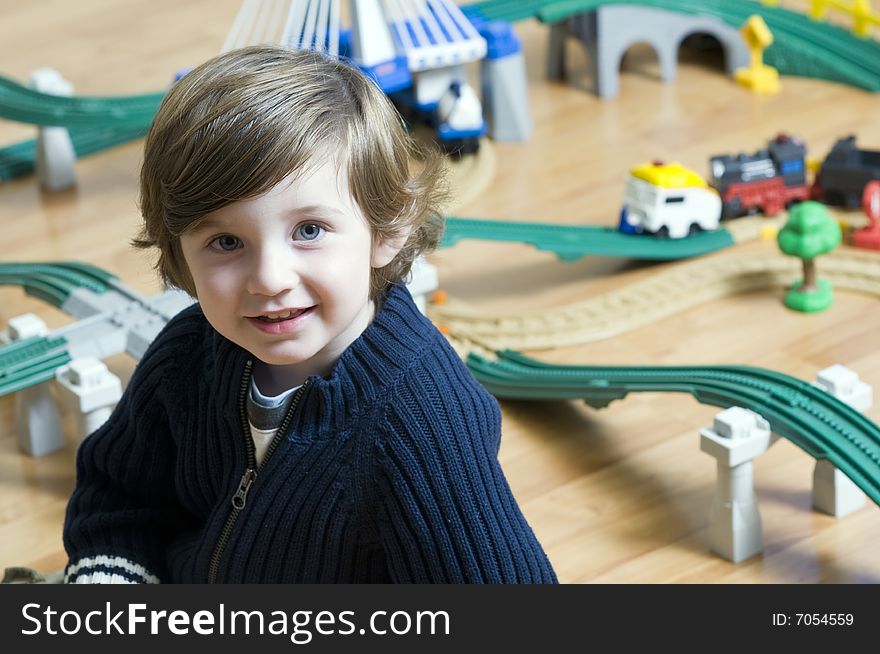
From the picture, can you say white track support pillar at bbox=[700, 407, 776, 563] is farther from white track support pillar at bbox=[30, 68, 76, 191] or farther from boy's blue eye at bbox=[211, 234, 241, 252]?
white track support pillar at bbox=[30, 68, 76, 191]

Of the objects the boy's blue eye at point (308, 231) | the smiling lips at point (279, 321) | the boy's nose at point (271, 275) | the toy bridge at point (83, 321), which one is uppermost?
the boy's blue eye at point (308, 231)

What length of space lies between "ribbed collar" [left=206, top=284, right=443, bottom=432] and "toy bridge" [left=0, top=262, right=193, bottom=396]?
0.63 m

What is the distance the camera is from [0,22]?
3.04m

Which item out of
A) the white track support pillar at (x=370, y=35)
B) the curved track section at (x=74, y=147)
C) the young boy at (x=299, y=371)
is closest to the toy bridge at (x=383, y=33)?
the white track support pillar at (x=370, y=35)

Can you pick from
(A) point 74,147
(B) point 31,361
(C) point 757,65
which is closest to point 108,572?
(B) point 31,361

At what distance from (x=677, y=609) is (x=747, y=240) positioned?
990 mm

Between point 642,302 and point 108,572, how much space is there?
933 mm

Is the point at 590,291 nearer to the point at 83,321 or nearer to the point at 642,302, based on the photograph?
the point at 642,302

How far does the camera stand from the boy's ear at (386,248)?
3.27ft

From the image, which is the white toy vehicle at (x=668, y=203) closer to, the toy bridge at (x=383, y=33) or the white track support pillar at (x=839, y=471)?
the toy bridge at (x=383, y=33)

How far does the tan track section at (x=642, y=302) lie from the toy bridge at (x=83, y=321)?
0.37 metres

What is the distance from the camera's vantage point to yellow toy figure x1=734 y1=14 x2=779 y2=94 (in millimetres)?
2410

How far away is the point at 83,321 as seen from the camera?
1661 mm

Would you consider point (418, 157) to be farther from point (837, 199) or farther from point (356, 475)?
point (837, 199)
